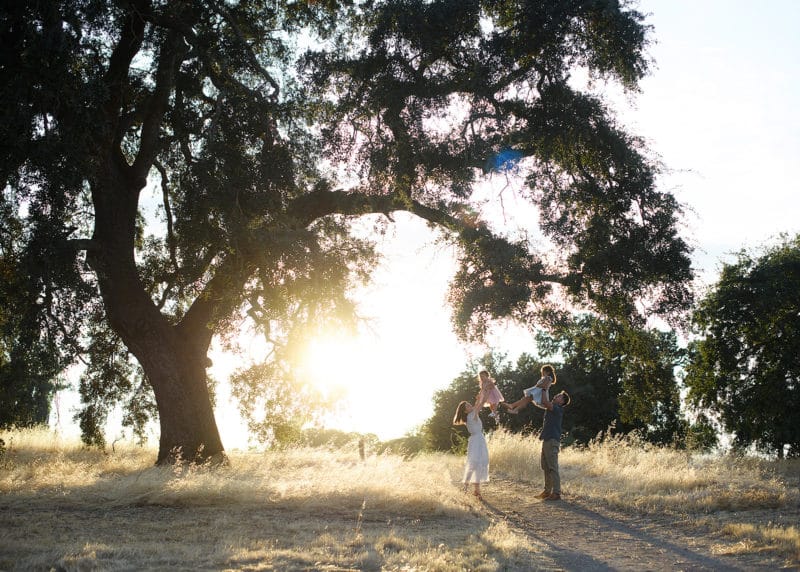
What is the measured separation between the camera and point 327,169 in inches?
649

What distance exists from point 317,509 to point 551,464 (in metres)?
4.40

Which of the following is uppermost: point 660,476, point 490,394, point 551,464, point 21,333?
point 21,333

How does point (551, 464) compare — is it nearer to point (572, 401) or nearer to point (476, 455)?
point (476, 455)

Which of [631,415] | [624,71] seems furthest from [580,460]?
[624,71]

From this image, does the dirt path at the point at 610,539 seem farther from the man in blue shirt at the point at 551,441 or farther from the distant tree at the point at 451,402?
the distant tree at the point at 451,402

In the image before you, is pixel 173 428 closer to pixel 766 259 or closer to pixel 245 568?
pixel 245 568

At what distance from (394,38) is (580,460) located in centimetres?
1106

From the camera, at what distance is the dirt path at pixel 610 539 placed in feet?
26.1

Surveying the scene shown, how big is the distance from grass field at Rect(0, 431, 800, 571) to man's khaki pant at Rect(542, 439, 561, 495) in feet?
2.82

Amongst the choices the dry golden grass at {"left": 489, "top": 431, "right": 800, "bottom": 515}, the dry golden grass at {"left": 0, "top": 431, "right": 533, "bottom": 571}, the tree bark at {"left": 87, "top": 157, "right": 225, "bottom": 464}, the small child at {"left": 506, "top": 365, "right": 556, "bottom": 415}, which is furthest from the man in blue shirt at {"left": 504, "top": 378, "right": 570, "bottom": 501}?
the tree bark at {"left": 87, "top": 157, "right": 225, "bottom": 464}

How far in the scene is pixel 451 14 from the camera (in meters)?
14.4

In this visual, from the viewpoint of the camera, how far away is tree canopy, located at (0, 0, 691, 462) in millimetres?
13523

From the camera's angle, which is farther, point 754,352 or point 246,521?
point 754,352

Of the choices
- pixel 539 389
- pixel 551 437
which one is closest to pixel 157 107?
pixel 539 389
